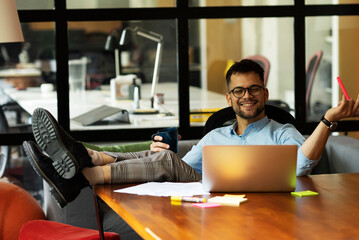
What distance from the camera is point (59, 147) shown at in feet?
8.20

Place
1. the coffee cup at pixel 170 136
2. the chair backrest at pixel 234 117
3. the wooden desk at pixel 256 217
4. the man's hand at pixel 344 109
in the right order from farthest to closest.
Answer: the chair backrest at pixel 234 117 → the coffee cup at pixel 170 136 → the man's hand at pixel 344 109 → the wooden desk at pixel 256 217

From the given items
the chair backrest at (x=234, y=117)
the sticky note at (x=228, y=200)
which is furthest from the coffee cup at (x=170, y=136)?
the chair backrest at (x=234, y=117)

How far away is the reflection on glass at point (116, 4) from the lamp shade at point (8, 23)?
114cm

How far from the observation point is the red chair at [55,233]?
2717 mm

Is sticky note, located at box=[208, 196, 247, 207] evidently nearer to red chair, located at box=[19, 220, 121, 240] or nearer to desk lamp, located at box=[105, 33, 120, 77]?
red chair, located at box=[19, 220, 121, 240]

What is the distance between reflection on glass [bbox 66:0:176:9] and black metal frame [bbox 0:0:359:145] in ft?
0.11

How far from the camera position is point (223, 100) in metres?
4.93

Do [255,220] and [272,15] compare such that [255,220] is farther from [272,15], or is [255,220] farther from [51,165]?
[272,15]

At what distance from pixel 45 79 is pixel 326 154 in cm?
219

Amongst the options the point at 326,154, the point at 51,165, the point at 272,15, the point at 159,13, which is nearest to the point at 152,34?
the point at 159,13

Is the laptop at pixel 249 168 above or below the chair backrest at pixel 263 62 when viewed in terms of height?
below

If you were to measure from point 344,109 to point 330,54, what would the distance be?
271 centimetres

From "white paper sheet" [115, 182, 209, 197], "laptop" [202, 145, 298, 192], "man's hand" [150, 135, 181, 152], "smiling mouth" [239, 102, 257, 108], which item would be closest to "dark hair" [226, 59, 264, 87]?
"smiling mouth" [239, 102, 257, 108]

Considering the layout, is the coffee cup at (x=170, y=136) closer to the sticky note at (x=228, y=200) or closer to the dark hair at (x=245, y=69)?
the dark hair at (x=245, y=69)
